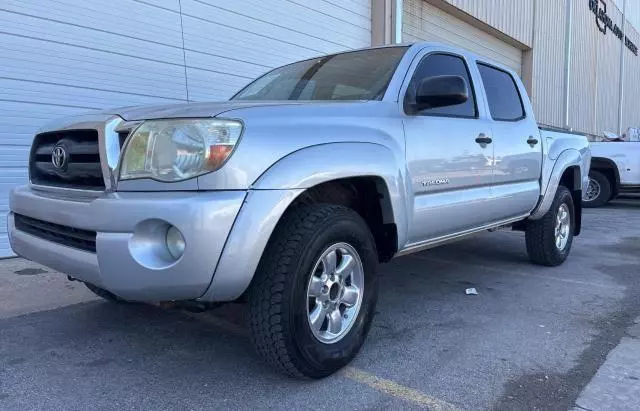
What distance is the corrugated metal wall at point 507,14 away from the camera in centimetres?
1338

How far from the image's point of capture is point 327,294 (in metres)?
2.94

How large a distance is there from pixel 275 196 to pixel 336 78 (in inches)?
62.9

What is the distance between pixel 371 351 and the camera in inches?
131

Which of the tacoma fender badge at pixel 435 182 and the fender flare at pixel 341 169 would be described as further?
the tacoma fender badge at pixel 435 182

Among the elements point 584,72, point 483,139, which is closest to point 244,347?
point 483,139

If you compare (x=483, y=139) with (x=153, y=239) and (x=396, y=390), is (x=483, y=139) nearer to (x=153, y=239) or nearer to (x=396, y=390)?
(x=396, y=390)

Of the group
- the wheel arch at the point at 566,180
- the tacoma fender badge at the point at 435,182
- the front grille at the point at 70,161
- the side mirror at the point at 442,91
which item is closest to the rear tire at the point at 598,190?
the wheel arch at the point at 566,180

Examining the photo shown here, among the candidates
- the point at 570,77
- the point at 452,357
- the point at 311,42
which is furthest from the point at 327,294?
the point at 570,77

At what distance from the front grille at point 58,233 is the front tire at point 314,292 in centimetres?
81

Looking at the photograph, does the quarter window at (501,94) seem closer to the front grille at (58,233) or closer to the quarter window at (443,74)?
Result: the quarter window at (443,74)

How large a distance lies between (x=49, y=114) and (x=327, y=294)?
429cm

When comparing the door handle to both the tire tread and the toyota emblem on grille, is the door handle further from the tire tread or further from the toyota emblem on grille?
the toyota emblem on grille

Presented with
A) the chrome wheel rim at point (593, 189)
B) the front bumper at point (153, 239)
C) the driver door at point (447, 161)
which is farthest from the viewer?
the chrome wheel rim at point (593, 189)

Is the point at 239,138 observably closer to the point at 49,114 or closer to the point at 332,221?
the point at 332,221
